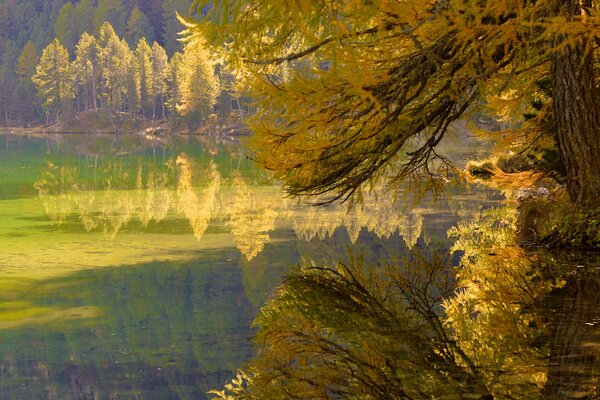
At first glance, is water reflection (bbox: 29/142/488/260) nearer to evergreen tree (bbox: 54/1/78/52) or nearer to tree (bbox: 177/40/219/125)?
tree (bbox: 177/40/219/125)

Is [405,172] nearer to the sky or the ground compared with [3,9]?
nearer to the ground

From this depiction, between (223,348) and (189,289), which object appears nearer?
(223,348)

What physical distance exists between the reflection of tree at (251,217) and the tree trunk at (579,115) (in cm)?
588

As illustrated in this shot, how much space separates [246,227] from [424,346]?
1199 centimetres

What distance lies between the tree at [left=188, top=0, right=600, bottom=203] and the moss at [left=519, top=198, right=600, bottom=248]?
0.93ft

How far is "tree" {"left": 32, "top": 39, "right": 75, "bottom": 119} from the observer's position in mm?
120375

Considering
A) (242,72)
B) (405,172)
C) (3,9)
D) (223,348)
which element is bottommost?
(223,348)

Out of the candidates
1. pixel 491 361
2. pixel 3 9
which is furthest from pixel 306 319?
pixel 3 9

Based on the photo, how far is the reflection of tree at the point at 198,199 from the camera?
21766 mm

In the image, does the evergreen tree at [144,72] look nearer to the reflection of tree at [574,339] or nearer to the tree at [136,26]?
the tree at [136,26]

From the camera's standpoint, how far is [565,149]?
1522 cm

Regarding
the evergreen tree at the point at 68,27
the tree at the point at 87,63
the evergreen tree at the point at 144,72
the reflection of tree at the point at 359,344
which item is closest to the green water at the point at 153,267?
the reflection of tree at the point at 359,344

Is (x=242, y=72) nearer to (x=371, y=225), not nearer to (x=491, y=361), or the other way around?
(x=371, y=225)

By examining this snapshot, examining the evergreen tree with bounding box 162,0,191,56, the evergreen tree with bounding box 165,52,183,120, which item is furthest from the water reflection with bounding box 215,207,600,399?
the evergreen tree with bounding box 162,0,191,56
